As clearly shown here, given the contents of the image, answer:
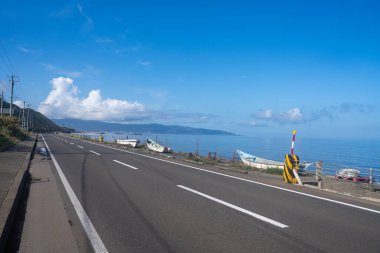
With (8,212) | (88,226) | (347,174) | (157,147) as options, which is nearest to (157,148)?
(157,147)

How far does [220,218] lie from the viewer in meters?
6.41

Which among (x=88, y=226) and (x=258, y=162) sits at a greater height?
(x=88, y=226)

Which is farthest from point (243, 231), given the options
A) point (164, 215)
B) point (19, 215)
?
point (19, 215)

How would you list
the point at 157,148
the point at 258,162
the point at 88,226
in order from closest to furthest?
the point at 88,226 → the point at 258,162 → the point at 157,148

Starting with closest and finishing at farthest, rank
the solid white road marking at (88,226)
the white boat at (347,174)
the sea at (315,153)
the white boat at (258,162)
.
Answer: the solid white road marking at (88,226) < the white boat at (347,174) < the white boat at (258,162) < the sea at (315,153)

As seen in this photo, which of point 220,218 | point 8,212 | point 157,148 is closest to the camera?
point 8,212

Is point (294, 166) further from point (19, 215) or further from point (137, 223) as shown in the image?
point (19, 215)

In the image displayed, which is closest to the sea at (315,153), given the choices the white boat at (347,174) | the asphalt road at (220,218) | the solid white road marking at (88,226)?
the white boat at (347,174)

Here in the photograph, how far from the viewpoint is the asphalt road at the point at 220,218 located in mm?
4941

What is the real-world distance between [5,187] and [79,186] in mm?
1954

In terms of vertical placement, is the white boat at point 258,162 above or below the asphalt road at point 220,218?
below

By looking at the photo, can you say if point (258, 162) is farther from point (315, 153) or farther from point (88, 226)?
point (315, 153)

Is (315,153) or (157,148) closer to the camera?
(157,148)

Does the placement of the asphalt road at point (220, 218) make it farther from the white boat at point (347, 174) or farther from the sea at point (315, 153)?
the white boat at point (347, 174)
